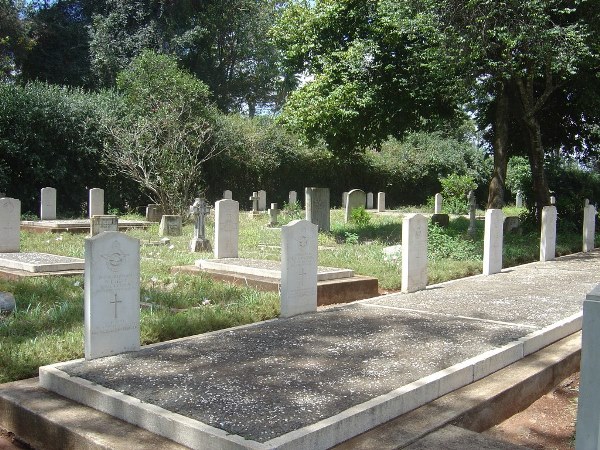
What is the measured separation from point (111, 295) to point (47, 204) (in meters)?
15.9

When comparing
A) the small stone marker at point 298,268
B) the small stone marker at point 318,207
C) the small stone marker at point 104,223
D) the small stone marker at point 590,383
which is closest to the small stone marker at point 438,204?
the small stone marker at point 318,207

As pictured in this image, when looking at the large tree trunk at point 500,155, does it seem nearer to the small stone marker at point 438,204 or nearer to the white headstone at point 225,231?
the white headstone at point 225,231

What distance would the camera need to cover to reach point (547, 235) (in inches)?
546

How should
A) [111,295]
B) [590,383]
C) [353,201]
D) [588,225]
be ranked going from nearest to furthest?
1. [590,383]
2. [111,295]
3. [588,225]
4. [353,201]

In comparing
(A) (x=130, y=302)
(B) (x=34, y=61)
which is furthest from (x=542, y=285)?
(B) (x=34, y=61)

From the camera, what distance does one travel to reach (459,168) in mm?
37594

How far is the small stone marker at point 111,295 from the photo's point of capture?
5.29m

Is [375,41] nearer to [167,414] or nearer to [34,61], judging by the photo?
[167,414]

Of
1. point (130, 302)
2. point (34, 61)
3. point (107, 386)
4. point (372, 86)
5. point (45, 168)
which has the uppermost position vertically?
point (34, 61)

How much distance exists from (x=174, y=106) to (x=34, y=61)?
11253mm

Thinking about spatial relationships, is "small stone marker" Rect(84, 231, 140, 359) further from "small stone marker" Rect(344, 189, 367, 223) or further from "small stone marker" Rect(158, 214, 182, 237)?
"small stone marker" Rect(344, 189, 367, 223)

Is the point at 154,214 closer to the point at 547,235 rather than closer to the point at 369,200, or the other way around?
the point at 547,235

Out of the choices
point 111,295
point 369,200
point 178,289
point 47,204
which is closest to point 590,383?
point 111,295

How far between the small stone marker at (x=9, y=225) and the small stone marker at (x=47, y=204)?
27.4 ft
